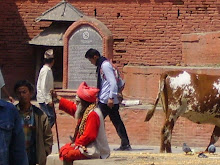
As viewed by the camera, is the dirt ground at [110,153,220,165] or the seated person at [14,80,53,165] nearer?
the seated person at [14,80,53,165]

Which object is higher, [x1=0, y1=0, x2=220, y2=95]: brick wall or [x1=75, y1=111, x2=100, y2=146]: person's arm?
[x1=0, y1=0, x2=220, y2=95]: brick wall

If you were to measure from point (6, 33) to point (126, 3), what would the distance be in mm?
3448

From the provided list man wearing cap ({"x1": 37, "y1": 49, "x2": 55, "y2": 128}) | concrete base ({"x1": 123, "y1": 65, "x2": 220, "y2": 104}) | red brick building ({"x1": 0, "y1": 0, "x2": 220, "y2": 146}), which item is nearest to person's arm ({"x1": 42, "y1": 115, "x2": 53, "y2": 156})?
man wearing cap ({"x1": 37, "y1": 49, "x2": 55, "y2": 128})

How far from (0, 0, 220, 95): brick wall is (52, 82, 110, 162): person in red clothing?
12.5m

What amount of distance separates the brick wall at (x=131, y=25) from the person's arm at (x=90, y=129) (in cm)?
1271

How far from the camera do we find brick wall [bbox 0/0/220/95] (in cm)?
2283

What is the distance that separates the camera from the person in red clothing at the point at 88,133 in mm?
10055

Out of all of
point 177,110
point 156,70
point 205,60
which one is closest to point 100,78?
point 177,110

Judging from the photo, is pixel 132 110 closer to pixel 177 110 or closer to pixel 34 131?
pixel 177 110

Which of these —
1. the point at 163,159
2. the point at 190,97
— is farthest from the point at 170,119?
the point at 163,159

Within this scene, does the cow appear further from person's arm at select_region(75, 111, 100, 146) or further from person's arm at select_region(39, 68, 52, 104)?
person's arm at select_region(75, 111, 100, 146)

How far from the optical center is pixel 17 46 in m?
23.7

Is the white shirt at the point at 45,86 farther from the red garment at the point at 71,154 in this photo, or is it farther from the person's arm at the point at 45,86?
the red garment at the point at 71,154

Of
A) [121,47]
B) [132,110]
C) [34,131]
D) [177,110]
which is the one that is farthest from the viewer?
[121,47]
